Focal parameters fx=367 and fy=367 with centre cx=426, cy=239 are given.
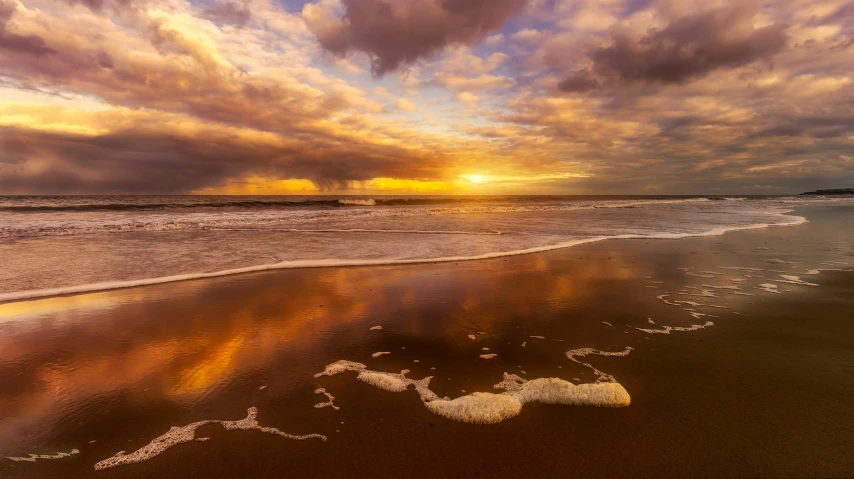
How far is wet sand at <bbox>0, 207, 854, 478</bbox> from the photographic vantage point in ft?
10.0

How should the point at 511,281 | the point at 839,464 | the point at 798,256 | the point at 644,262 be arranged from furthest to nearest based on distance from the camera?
the point at 798,256, the point at 644,262, the point at 511,281, the point at 839,464

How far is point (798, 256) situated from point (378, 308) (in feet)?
44.3

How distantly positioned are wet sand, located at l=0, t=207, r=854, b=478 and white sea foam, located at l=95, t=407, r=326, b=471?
61mm

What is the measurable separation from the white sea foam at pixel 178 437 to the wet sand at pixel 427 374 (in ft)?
0.20

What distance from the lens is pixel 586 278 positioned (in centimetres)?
902

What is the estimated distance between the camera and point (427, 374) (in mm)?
4480

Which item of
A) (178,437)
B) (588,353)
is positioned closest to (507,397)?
(588,353)

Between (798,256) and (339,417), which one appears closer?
(339,417)

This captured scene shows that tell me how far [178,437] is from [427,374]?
8.35ft

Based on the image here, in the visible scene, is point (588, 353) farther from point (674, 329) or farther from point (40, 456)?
point (40, 456)

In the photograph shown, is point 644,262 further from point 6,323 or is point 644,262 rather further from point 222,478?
point 6,323

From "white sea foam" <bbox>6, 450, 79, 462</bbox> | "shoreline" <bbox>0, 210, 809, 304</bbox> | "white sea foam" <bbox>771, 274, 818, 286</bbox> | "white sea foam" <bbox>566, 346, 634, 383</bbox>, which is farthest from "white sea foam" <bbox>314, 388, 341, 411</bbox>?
"white sea foam" <bbox>771, 274, 818, 286</bbox>

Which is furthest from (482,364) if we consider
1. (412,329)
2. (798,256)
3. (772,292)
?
(798,256)

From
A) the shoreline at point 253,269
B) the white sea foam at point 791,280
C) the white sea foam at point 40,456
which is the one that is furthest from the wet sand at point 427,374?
the shoreline at point 253,269
